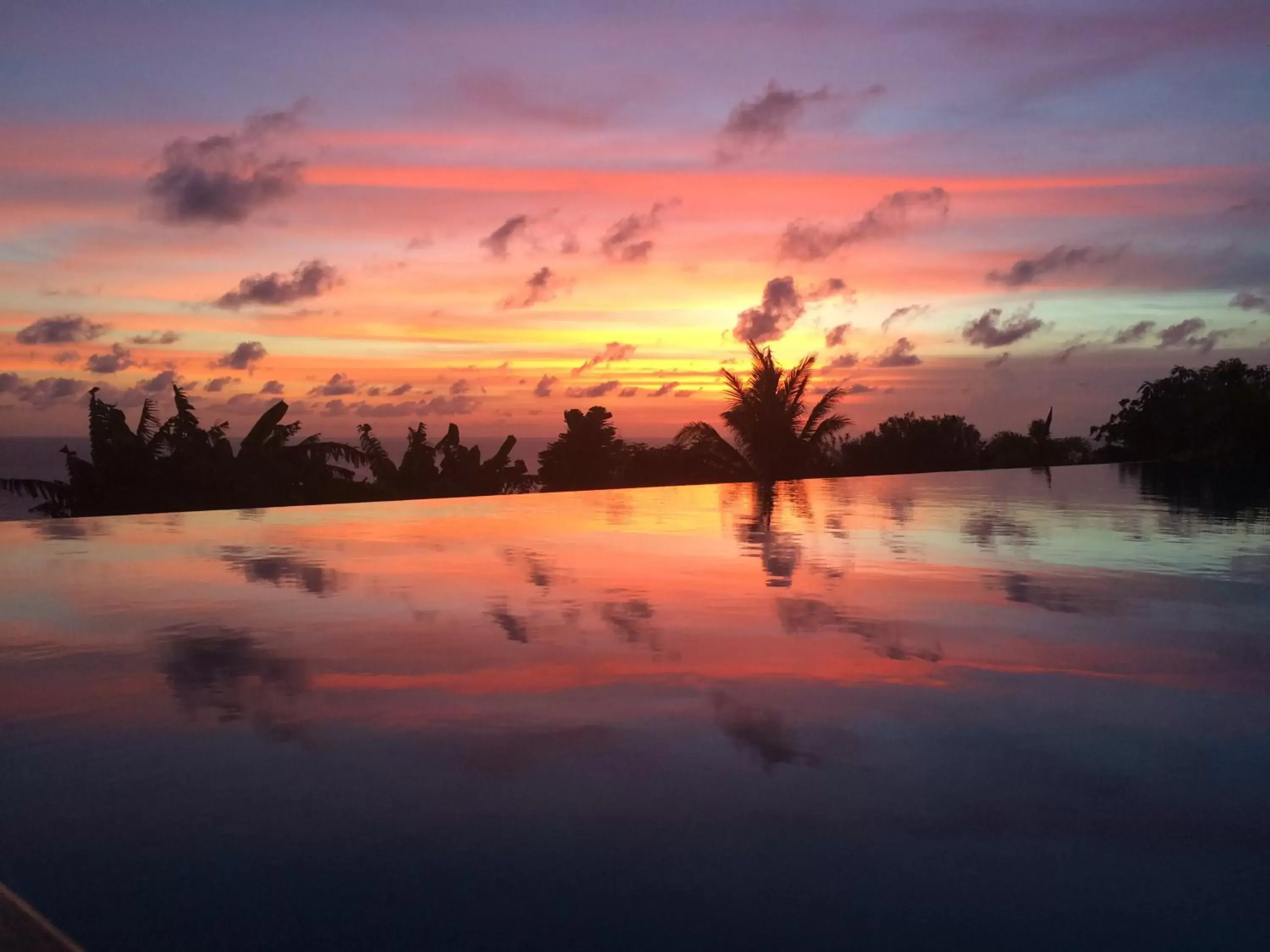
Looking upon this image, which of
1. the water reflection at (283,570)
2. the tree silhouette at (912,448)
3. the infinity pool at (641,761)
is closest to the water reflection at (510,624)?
the infinity pool at (641,761)

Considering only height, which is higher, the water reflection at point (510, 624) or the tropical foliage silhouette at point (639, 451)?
the tropical foliage silhouette at point (639, 451)

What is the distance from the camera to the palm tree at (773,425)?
17.0 metres

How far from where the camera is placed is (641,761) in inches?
92.1

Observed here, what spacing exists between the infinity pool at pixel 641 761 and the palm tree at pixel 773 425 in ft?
38.5

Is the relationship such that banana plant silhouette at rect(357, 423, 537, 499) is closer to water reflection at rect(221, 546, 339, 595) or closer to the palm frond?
the palm frond

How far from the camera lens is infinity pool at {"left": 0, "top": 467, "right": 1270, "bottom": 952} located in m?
1.64

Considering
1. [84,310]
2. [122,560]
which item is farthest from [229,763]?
[84,310]

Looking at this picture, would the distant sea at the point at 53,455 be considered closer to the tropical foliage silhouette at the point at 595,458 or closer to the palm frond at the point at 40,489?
the palm frond at the point at 40,489

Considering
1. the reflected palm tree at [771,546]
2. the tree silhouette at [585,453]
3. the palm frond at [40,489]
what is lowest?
the reflected palm tree at [771,546]

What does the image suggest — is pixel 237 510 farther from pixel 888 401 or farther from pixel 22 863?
pixel 888 401

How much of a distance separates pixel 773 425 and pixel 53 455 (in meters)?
11.3

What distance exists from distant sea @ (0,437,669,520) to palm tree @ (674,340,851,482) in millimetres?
1653

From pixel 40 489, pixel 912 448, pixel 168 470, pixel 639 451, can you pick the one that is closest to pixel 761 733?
pixel 168 470

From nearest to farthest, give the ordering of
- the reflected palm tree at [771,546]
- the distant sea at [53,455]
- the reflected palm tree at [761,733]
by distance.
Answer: the reflected palm tree at [761,733] → the reflected palm tree at [771,546] → the distant sea at [53,455]
